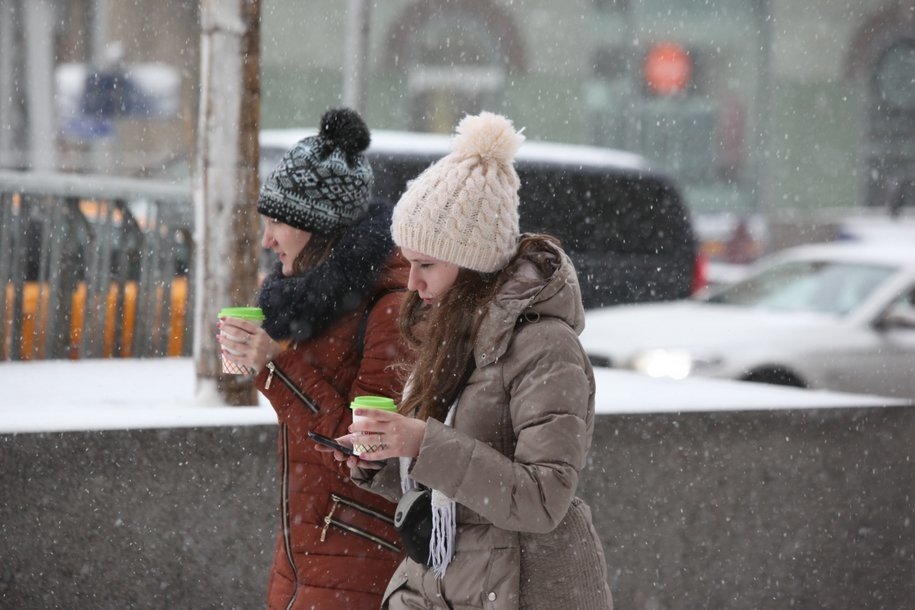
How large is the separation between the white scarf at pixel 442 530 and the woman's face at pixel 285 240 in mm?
744

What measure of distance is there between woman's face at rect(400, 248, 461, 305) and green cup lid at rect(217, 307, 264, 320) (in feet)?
1.44

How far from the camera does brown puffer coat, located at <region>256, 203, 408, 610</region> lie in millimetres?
3201

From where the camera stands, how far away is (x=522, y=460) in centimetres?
265

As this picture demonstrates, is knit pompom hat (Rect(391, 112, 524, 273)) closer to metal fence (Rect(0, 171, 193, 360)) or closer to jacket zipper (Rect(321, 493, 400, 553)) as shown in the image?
jacket zipper (Rect(321, 493, 400, 553))

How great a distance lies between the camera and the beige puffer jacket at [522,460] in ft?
8.66

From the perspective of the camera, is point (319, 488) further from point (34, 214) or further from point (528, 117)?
point (528, 117)

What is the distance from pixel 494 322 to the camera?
2.73 metres

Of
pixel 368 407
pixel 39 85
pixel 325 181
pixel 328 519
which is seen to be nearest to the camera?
pixel 368 407

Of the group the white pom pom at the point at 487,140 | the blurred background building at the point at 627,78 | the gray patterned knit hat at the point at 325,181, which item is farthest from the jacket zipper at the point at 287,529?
the blurred background building at the point at 627,78

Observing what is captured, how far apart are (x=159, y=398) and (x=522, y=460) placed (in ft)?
10.7


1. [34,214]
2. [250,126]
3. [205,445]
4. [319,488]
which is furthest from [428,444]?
[34,214]

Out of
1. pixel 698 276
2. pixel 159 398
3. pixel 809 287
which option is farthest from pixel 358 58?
pixel 159 398

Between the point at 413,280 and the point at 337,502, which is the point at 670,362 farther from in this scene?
the point at 413,280

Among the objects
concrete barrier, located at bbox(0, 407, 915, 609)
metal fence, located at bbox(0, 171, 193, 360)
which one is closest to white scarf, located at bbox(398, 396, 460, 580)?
concrete barrier, located at bbox(0, 407, 915, 609)
